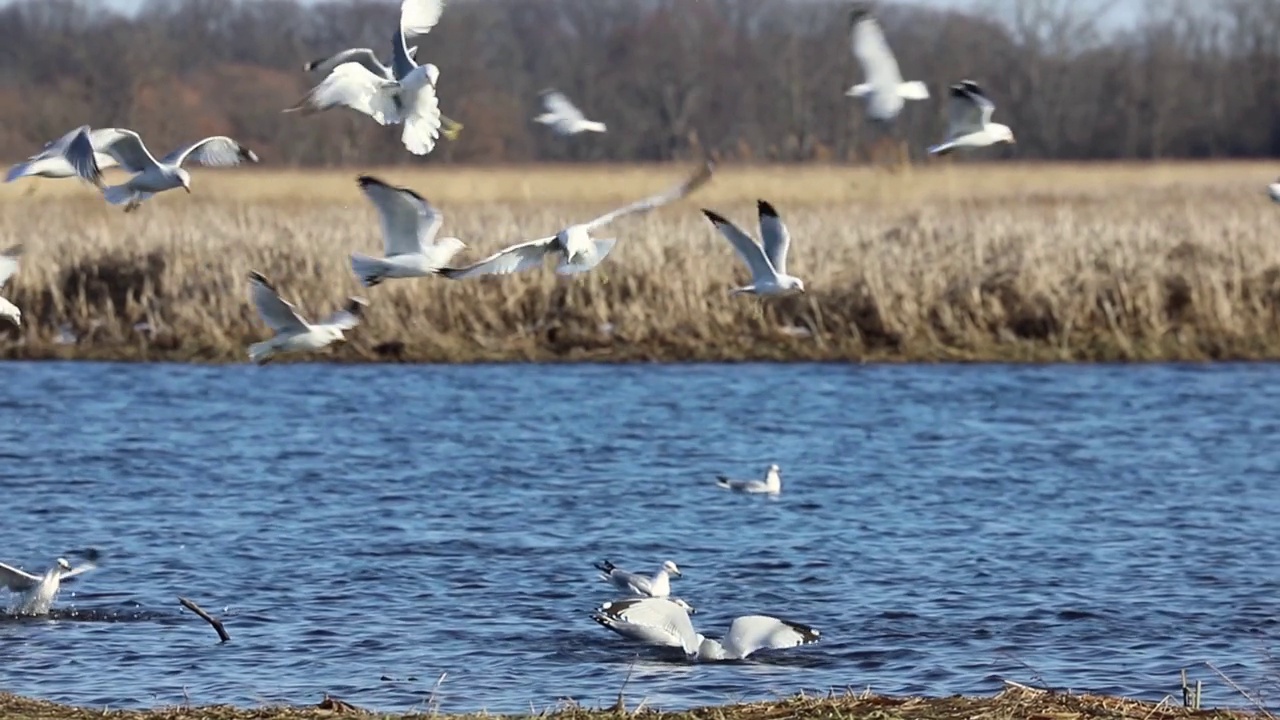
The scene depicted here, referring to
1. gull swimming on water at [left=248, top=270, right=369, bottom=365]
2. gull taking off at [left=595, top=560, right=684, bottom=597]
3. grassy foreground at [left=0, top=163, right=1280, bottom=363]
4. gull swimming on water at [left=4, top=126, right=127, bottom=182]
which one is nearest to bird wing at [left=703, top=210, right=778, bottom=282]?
gull taking off at [left=595, top=560, right=684, bottom=597]

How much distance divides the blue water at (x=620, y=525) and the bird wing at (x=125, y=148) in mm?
2153

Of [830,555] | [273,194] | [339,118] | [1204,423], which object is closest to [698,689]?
[830,555]

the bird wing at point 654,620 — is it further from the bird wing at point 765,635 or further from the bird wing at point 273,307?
the bird wing at point 273,307

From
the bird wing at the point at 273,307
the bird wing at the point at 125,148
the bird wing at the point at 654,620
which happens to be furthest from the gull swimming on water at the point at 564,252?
the bird wing at the point at 125,148

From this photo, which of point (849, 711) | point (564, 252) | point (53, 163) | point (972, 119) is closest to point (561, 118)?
point (972, 119)

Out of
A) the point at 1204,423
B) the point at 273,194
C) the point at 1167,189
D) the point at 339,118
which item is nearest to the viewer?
the point at 1204,423

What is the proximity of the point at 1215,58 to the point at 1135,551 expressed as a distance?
2410 inches

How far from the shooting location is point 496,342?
62.9 feet

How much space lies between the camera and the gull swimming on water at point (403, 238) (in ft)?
27.4

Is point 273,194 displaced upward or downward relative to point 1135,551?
upward

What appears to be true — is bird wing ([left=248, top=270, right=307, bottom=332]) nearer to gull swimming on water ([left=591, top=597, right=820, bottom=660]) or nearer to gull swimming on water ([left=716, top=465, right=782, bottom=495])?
gull swimming on water ([left=591, top=597, right=820, bottom=660])

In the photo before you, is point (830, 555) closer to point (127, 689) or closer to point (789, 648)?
point (789, 648)

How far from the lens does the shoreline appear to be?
20.3ft

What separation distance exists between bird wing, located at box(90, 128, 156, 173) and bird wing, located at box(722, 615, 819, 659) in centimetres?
329
